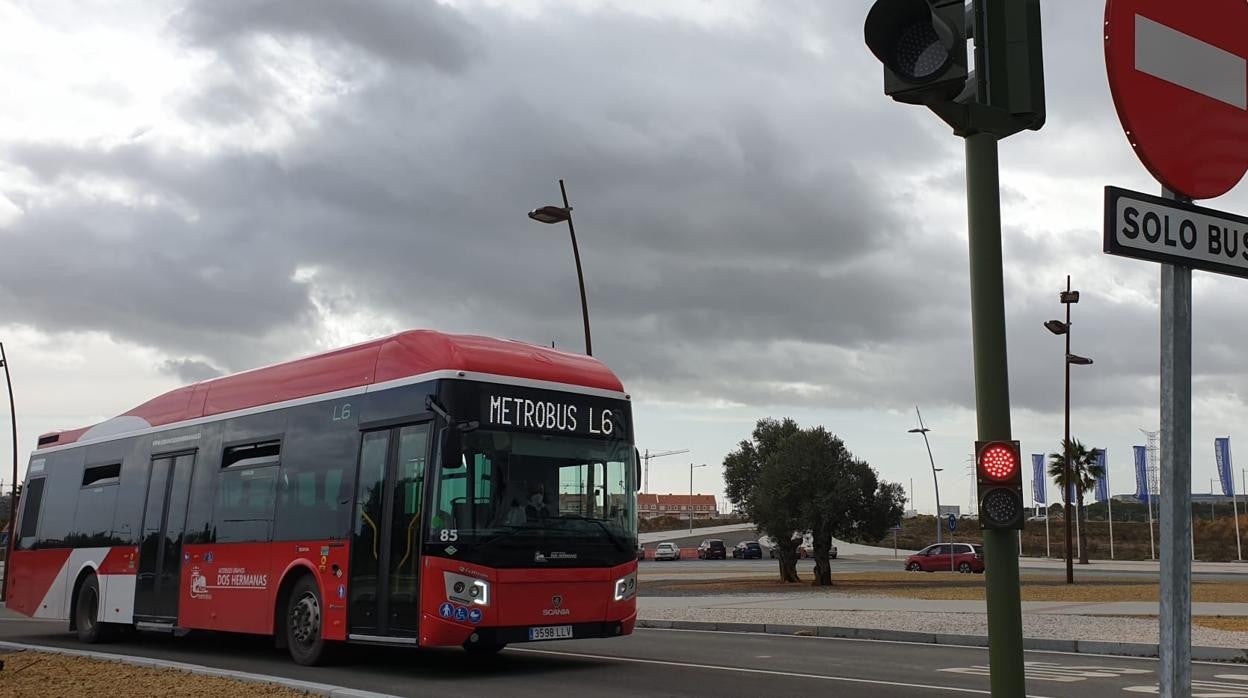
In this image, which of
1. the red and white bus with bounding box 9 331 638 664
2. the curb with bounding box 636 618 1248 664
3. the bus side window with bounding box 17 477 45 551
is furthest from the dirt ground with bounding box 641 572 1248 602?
the bus side window with bounding box 17 477 45 551

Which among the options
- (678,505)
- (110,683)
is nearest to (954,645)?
(110,683)

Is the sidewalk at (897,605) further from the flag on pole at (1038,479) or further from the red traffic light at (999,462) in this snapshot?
the flag on pole at (1038,479)

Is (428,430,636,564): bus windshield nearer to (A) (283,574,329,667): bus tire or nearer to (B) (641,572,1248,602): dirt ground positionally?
(A) (283,574,329,667): bus tire

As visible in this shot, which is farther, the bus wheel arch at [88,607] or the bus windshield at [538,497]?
the bus wheel arch at [88,607]

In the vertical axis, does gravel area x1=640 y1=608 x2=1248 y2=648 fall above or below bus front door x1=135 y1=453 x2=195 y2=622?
below

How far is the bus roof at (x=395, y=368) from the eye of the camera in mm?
12742

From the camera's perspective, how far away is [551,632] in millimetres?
12453

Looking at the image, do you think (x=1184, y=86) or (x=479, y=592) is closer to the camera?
(x=1184, y=86)

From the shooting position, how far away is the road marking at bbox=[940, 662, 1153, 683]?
12.3 metres

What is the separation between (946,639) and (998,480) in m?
13.6

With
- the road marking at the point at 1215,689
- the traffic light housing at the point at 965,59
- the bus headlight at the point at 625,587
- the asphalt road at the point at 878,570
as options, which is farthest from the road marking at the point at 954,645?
the asphalt road at the point at 878,570

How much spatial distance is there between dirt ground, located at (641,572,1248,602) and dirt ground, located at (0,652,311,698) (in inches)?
781

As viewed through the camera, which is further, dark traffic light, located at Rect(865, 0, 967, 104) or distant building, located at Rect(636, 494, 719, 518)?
distant building, located at Rect(636, 494, 719, 518)

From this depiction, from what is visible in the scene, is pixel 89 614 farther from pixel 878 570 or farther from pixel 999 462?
pixel 878 570
